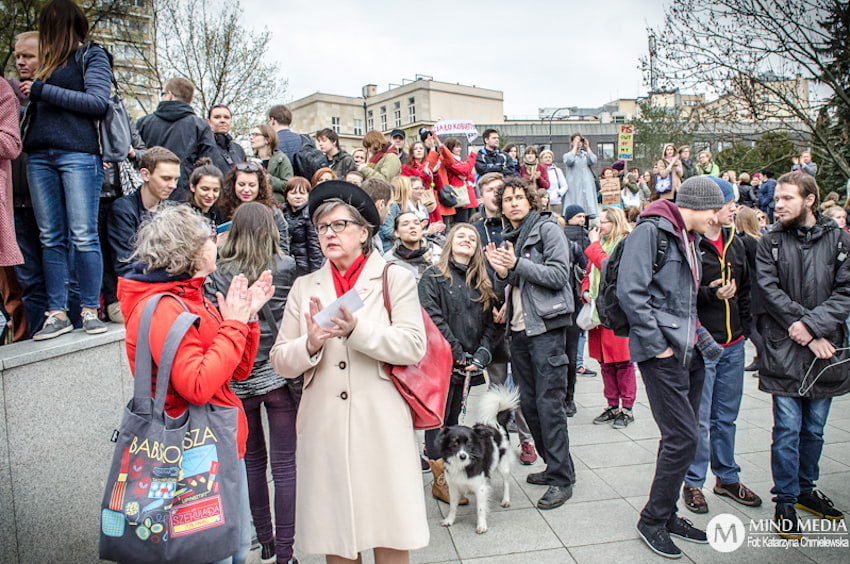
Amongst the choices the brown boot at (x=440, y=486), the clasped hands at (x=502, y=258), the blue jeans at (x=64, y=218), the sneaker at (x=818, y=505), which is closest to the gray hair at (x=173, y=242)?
the blue jeans at (x=64, y=218)

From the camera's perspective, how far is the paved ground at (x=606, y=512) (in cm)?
375

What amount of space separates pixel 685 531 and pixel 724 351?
1351 mm

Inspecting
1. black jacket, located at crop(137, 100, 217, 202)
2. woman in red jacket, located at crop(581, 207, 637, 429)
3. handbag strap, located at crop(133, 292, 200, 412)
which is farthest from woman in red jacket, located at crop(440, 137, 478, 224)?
handbag strap, located at crop(133, 292, 200, 412)

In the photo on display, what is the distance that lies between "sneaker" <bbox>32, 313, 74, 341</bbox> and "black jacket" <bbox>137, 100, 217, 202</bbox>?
224 centimetres

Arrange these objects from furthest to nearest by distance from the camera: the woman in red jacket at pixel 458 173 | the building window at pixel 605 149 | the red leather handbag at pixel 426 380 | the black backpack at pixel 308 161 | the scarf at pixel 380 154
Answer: the building window at pixel 605 149 < the woman in red jacket at pixel 458 173 < the scarf at pixel 380 154 < the black backpack at pixel 308 161 < the red leather handbag at pixel 426 380

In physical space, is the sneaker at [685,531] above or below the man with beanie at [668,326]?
below

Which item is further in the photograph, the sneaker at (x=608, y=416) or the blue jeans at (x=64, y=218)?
the sneaker at (x=608, y=416)

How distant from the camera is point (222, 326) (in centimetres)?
253

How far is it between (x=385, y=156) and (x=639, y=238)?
6.45 meters

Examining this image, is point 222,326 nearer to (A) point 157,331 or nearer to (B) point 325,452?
(A) point 157,331

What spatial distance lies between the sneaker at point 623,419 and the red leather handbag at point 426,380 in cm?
385

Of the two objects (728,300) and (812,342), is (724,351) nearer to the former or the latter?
(728,300)

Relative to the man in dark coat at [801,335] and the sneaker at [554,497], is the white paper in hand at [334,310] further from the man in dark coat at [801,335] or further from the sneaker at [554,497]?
the man in dark coat at [801,335]

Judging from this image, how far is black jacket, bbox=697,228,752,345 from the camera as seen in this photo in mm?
4215
